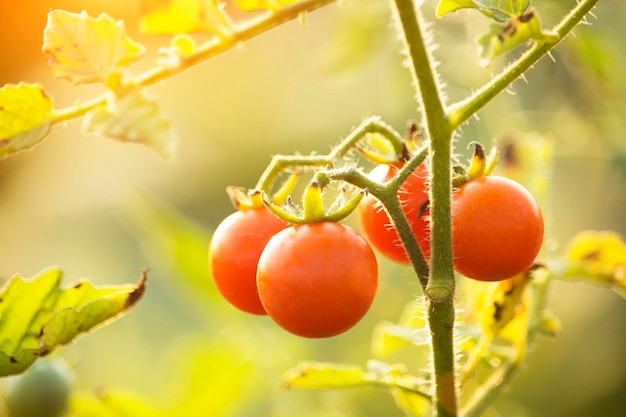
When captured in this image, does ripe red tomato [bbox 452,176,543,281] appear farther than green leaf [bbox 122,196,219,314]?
No

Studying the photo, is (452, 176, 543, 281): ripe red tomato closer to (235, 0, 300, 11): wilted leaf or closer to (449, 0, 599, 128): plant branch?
(449, 0, 599, 128): plant branch

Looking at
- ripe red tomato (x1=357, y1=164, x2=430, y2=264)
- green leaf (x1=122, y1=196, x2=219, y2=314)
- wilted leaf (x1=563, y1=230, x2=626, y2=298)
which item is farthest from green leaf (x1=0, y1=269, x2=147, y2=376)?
green leaf (x1=122, y1=196, x2=219, y2=314)

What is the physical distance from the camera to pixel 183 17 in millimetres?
1178

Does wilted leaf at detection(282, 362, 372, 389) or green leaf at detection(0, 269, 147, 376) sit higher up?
green leaf at detection(0, 269, 147, 376)

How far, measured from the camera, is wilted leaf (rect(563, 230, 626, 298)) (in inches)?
57.0

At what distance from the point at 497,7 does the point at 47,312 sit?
0.71 metres

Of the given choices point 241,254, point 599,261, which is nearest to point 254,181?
point 599,261

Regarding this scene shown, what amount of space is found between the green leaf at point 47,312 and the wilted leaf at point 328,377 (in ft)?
0.97

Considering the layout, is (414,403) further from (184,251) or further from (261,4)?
(184,251)

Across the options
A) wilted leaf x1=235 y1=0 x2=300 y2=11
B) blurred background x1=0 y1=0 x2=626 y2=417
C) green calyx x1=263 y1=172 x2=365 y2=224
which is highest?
wilted leaf x1=235 y1=0 x2=300 y2=11

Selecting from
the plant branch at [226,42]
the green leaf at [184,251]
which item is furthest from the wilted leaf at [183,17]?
the green leaf at [184,251]

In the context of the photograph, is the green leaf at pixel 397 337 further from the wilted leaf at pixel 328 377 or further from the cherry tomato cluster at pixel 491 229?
the cherry tomato cluster at pixel 491 229

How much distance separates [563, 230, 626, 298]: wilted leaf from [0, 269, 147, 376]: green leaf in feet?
2.47

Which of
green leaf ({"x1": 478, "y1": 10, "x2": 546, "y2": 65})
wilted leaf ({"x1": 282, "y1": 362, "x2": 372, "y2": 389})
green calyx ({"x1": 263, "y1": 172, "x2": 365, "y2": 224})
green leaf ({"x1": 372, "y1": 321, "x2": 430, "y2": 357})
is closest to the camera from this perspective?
green leaf ({"x1": 478, "y1": 10, "x2": 546, "y2": 65})
